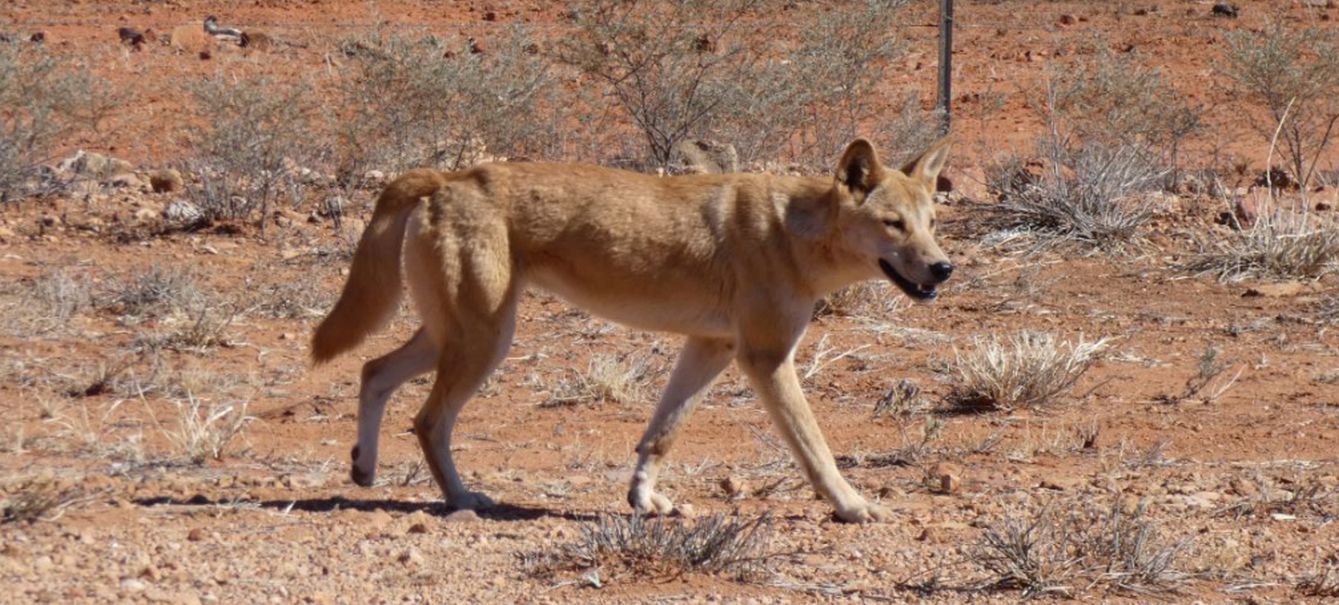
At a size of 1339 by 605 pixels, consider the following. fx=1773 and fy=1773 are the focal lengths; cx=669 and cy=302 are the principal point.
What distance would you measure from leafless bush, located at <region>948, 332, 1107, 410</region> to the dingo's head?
2.30 metres

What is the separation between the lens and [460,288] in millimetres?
6672

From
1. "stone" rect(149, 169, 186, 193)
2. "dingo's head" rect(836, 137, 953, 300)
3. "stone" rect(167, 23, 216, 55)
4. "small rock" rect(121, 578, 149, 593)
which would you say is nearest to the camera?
"small rock" rect(121, 578, 149, 593)

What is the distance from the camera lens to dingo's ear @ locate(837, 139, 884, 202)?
693cm

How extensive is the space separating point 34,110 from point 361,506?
9.27m

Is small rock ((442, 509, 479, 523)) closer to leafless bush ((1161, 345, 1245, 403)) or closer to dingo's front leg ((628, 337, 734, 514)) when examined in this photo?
dingo's front leg ((628, 337, 734, 514))

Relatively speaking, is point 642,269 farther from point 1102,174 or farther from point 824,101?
point 824,101

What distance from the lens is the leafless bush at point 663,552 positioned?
5.86m

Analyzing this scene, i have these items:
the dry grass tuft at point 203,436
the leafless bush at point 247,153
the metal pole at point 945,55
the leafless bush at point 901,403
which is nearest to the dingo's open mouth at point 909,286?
the leafless bush at point 901,403

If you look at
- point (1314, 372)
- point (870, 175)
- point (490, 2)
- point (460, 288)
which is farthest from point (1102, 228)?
point (490, 2)

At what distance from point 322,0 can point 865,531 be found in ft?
77.4

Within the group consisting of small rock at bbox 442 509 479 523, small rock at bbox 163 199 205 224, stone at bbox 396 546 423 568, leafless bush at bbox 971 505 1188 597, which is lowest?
small rock at bbox 163 199 205 224

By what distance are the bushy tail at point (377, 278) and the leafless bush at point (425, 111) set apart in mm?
7470

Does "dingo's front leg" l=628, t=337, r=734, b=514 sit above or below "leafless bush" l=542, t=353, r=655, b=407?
above

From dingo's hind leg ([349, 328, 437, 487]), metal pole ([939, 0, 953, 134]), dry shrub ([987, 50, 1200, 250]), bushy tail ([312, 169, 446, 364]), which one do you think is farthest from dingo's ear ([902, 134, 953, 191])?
metal pole ([939, 0, 953, 134])
